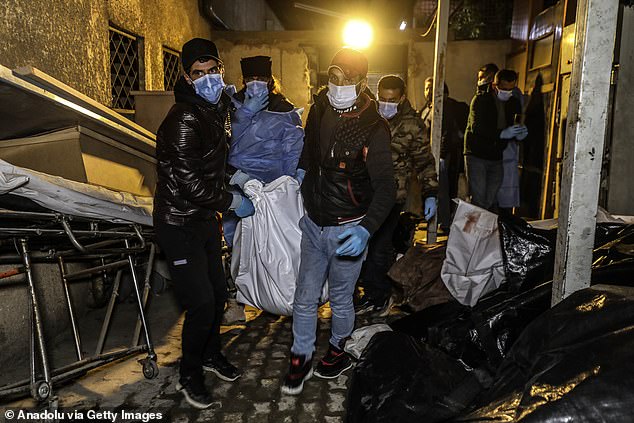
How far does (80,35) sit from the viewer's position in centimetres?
469

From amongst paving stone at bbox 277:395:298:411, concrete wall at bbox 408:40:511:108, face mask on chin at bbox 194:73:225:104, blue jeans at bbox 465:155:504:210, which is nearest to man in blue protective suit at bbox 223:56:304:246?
face mask on chin at bbox 194:73:225:104

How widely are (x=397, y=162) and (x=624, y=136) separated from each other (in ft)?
7.67

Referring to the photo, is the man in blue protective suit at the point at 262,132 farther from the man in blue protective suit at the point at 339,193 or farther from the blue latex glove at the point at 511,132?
the blue latex glove at the point at 511,132

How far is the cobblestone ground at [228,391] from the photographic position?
8.75ft

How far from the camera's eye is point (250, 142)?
3699 mm

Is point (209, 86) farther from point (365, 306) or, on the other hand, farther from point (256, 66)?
point (365, 306)

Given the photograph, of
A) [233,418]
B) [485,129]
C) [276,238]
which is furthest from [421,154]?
[233,418]

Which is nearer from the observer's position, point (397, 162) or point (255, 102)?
point (255, 102)

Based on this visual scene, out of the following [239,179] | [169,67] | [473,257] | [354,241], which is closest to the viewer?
[354,241]

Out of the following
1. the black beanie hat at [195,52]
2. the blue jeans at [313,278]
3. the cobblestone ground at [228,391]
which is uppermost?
the black beanie hat at [195,52]

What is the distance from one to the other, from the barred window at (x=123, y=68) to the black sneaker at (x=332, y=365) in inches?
147

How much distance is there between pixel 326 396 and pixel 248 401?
1.44 feet

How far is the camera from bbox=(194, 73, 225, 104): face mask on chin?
2.69 metres

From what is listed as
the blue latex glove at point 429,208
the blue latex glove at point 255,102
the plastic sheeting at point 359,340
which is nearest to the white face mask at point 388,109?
the blue latex glove at point 429,208
